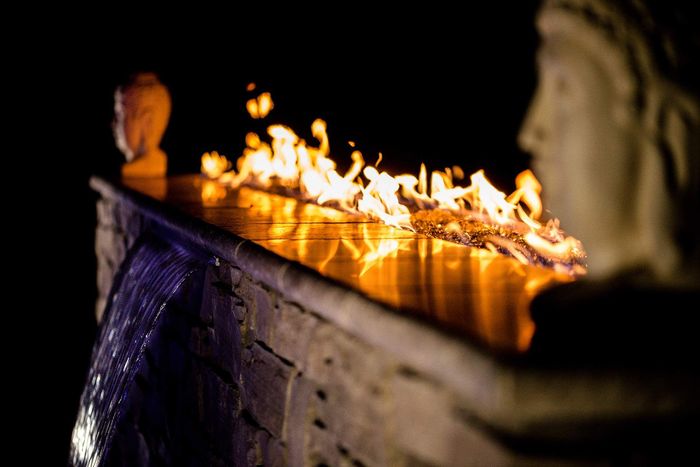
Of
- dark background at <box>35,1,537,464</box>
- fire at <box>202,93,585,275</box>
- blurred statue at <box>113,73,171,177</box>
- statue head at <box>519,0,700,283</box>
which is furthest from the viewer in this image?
dark background at <box>35,1,537,464</box>

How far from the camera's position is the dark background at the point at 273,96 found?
7.55 metres

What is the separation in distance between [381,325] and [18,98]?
9176mm

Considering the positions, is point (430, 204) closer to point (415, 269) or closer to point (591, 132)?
point (415, 269)

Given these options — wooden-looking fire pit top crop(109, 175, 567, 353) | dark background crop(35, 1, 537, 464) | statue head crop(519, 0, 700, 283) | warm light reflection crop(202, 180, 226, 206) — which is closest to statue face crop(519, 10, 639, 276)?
statue head crop(519, 0, 700, 283)

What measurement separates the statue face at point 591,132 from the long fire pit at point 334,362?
0.26 meters

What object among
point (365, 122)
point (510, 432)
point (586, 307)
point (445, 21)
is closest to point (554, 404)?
point (510, 432)

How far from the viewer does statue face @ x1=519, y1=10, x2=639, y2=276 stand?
1.47 meters

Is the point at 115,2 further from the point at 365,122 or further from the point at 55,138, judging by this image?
the point at 365,122

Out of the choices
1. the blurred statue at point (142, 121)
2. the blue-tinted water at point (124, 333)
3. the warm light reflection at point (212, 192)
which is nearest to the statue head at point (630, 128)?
the blue-tinted water at point (124, 333)

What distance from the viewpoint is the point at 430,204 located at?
15.8 feet

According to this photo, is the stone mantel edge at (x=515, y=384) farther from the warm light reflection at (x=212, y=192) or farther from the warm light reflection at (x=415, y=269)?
the warm light reflection at (x=212, y=192)

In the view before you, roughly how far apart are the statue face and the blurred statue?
495 cm

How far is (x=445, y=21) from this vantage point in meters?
7.45

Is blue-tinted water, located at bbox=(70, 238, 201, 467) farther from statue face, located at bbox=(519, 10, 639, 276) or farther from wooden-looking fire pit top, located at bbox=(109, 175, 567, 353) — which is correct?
statue face, located at bbox=(519, 10, 639, 276)
